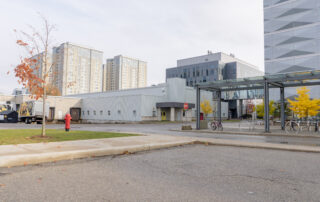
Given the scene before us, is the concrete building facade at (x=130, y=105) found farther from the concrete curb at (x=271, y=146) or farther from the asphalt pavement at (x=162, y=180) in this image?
the asphalt pavement at (x=162, y=180)

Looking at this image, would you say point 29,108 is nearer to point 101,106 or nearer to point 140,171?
point 101,106

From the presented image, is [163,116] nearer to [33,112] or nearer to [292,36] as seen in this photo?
[33,112]

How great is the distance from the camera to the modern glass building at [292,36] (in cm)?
6738

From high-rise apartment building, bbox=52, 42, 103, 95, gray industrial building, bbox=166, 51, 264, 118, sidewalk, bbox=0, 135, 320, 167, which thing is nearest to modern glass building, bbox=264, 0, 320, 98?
gray industrial building, bbox=166, 51, 264, 118

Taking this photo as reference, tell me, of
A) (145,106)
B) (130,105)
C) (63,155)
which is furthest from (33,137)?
(130,105)

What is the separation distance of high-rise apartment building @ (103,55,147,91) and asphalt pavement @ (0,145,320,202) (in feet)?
403

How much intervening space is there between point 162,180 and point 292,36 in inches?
3152

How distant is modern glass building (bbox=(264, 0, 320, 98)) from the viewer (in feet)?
221

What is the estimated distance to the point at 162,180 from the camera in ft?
17.5

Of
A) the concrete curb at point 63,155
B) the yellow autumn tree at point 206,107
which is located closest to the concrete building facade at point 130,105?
the yellow autumn tree at point 206,107

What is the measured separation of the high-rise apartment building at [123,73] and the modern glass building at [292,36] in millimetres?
73895

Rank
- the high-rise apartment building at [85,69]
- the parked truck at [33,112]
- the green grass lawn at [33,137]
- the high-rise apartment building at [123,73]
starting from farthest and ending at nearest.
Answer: the high-rise apartment building at [123,73] → the high-rise apartment building at [85,69] → the parked truck at [33,112] → the green grass lawn at [33,137]

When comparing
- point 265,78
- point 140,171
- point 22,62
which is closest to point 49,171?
point 140,171

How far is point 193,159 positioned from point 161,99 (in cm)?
4370
